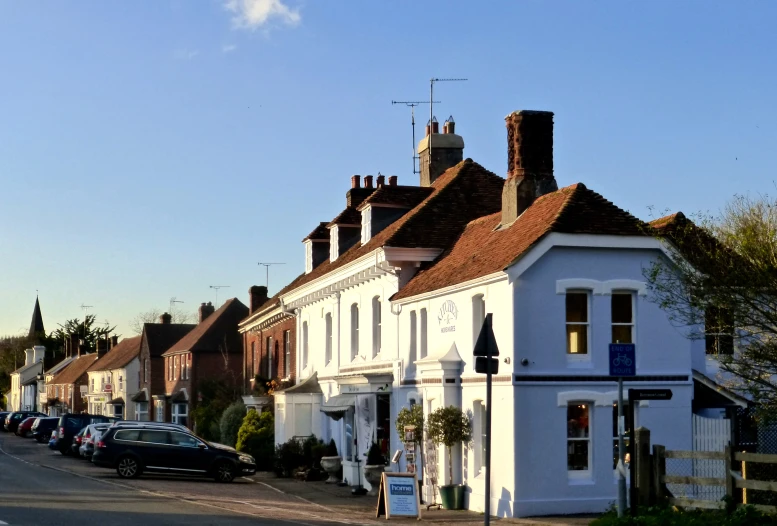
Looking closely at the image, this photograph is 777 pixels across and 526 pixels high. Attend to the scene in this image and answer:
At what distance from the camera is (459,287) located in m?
25.0

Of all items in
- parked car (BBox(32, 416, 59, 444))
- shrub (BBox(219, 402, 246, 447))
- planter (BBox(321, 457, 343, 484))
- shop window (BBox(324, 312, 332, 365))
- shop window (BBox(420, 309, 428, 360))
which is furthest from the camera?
parked car (BBox(32, 416, 59, 444))

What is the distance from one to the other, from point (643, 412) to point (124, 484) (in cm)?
1494

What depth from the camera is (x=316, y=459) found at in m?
34.5

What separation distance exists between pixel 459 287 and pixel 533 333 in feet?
8.24

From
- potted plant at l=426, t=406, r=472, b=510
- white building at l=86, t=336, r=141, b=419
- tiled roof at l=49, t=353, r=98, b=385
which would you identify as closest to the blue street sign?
potted plant at l=426, t=406, r=472, b=510

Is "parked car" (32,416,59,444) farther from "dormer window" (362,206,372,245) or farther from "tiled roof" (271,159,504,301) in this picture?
"dormer window" (362,206,372,245)

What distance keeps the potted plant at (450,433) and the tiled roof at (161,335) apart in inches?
2048

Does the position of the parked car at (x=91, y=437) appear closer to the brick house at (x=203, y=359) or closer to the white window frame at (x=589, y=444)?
the brick house at (x=203, y=359)

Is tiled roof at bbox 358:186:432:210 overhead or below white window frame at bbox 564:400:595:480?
overhead

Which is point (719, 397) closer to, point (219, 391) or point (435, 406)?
point (435, 406)

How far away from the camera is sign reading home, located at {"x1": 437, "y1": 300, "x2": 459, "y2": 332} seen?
25641 mm

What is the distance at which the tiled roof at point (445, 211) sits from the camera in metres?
29.4

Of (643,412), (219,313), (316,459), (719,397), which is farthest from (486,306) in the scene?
(219,313)

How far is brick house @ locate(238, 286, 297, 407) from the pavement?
19.5ft
